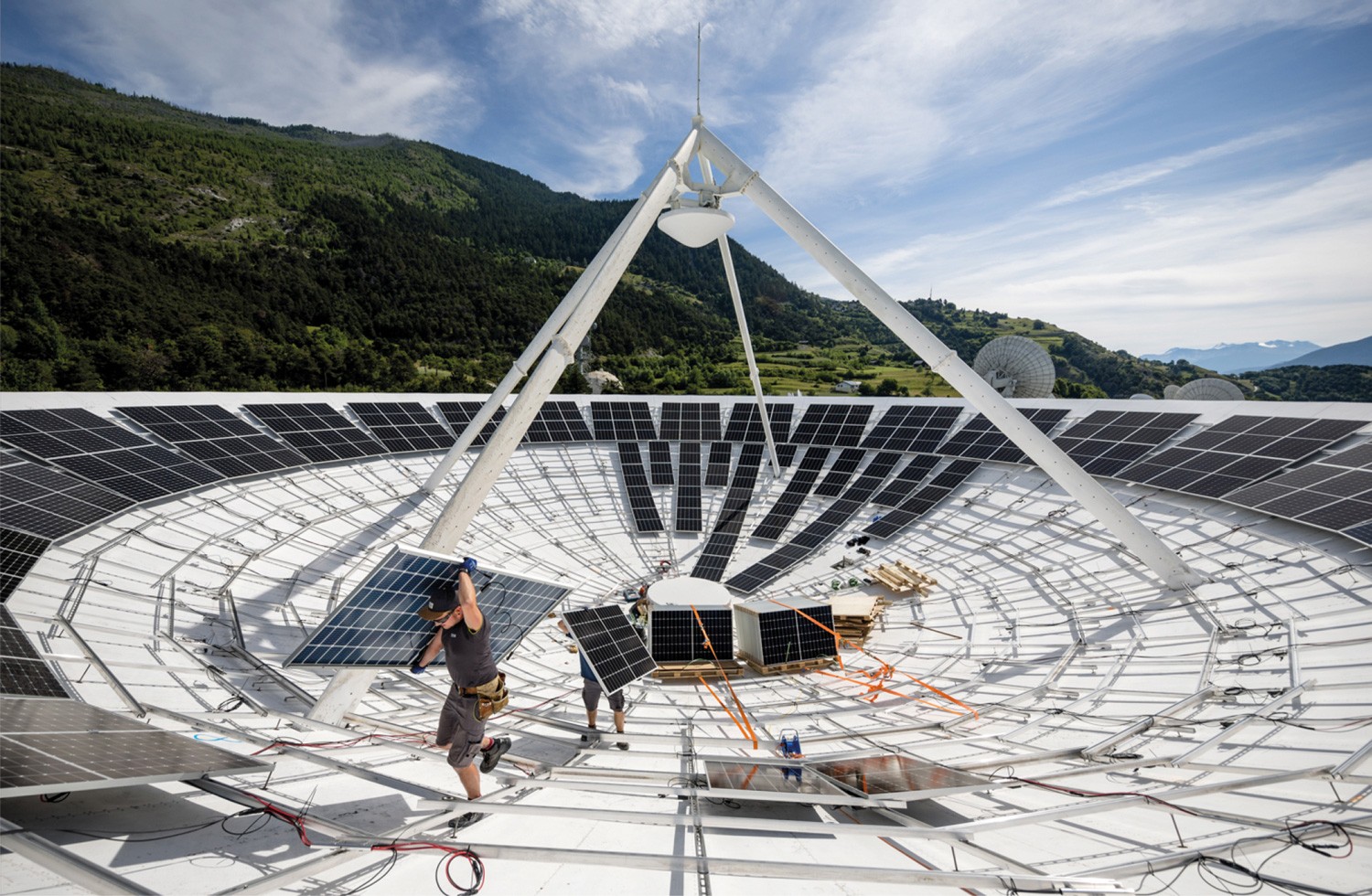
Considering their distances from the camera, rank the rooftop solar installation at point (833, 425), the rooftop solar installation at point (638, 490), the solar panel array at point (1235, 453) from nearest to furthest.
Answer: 1. the solar panel array at point (1235, 453)
2. the rooftop solar installation at point (638, 490)
3. the rooftop solar installation at point (833, 425)

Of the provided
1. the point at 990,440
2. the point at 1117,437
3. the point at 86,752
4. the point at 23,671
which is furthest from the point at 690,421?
the point at 86,752

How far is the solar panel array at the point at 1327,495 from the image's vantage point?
16.5 m

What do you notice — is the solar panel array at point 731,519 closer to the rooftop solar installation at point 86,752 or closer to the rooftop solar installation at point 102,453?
the rooftop solar installation at point 86,752

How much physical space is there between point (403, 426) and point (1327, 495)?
4029 cm

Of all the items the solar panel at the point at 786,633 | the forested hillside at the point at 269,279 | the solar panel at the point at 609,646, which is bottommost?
the solar panel at the point at 786,633

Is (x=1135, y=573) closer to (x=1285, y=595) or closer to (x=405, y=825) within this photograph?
(x=1285, y=595)

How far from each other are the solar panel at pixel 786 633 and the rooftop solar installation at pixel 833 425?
18128 mm

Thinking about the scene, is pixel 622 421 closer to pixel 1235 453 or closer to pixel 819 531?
pixel 819 531

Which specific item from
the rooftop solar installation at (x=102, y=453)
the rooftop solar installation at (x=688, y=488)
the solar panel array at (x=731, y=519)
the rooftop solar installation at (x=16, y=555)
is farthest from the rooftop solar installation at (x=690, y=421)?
the rooftop solar installation at (x=16, y=555)

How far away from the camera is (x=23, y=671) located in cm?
847

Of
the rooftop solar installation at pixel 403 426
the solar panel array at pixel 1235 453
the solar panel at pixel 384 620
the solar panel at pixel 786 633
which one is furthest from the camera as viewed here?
the rooftop solar installation at pixel 403 426

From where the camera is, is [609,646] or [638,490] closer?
[609,646]

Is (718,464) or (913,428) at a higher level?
(913,428)

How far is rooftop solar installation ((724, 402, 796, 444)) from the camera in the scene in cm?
3812
